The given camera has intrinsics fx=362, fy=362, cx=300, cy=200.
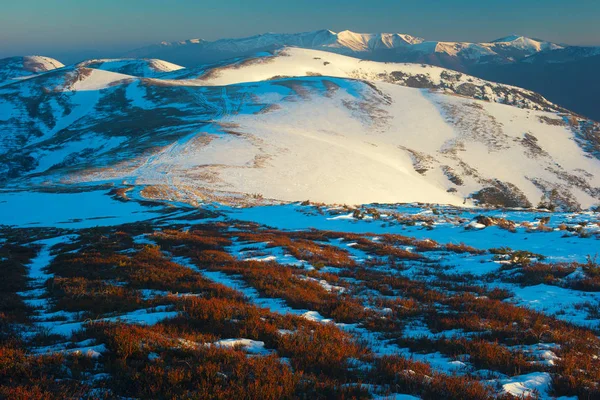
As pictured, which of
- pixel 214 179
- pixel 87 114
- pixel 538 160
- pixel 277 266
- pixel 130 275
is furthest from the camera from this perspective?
pixel 87 114

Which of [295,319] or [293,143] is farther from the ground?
[295,319]

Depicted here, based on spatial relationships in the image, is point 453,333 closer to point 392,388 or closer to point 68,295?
point 392,388

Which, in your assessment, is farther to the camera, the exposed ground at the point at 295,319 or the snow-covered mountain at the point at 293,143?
the snow-covered mountain at the point at 293,143

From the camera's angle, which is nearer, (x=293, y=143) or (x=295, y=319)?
(x=295, y=319)

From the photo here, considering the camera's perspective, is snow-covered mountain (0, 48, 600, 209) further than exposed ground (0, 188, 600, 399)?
Yes

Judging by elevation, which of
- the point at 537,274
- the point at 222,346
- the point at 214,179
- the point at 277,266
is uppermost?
the point at 222,346

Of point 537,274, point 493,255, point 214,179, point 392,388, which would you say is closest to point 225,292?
point 392,388

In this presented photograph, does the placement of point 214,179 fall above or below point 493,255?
below

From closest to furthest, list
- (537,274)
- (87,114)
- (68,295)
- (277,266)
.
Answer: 1. (68,295)
2. (537,274)
3. (277,266)
4. (87,114)
